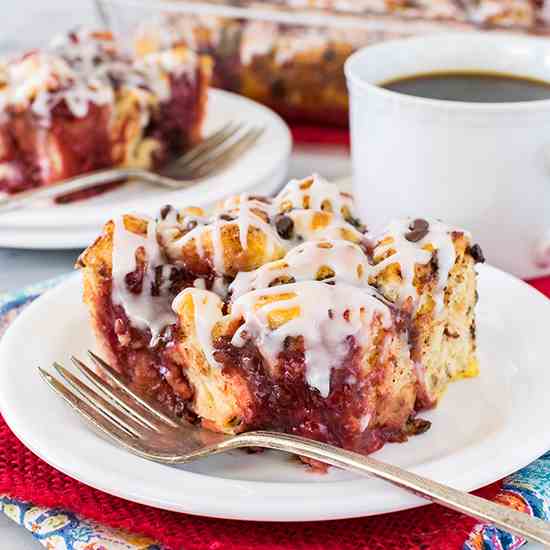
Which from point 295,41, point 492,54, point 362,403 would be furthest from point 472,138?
point 295,41

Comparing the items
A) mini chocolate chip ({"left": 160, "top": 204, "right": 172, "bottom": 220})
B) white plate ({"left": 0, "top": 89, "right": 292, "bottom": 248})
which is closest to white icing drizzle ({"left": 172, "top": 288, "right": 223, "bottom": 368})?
mini chocolate chip ({"left": 160, "top": 204, "right": 172, "bottom": 220})

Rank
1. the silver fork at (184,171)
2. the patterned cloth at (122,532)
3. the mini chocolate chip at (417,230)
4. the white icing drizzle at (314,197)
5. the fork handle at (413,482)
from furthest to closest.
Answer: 1. the silver fork at (184,171)
2. the white icing drizzle at (314,197)
3. the mini chocolate chip at (417,230)
4. the patterned cloth at (122,532)
5. the fork handle at (413,482)

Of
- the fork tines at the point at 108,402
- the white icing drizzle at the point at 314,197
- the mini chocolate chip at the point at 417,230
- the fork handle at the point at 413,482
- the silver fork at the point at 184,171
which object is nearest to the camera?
the fork handle at the point at 413,482

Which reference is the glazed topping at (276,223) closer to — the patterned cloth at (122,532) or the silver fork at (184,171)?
the patterned cloth at (122,532)

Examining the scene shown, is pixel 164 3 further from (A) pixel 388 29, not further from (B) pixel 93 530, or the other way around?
(B) pixel 93 530

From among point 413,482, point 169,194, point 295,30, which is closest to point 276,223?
point 413,482

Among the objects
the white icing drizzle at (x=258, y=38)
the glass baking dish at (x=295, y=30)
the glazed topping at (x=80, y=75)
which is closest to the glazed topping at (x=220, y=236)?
the glazed topping at (x=80, y=75)

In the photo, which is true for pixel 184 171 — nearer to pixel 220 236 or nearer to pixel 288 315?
pixel 220 236

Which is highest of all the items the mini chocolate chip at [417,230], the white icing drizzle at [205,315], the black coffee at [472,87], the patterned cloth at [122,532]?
the mini chocolate chip at [417,230]

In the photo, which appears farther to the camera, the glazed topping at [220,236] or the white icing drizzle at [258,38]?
the white icing drizzle at [258,38]

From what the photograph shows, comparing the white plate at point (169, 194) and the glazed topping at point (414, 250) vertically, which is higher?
the glazed topping at point (414, 250)
